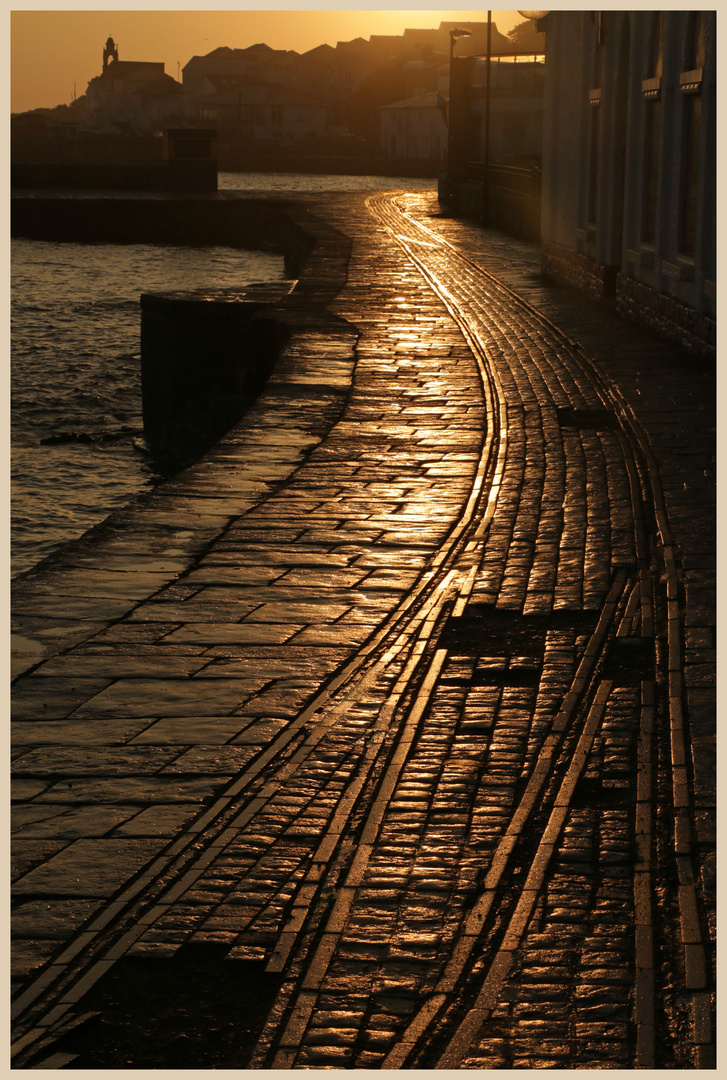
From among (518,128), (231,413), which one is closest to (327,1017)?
(231,413)

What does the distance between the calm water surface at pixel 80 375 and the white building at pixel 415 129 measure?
6053 cm

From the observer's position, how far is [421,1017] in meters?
3.20

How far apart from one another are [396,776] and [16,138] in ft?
290

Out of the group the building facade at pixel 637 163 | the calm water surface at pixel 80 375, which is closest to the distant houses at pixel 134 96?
the calm water surface at pixel 80 375

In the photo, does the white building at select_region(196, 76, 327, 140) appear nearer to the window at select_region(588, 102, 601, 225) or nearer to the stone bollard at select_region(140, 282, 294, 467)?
the window at select_region(588, 102, 601, 225)

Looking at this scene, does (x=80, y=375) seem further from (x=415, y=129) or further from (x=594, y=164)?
(x=415, y=129)

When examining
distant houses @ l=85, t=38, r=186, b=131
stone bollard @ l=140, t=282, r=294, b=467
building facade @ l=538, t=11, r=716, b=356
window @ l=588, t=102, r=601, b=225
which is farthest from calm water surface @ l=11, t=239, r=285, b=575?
distant houses @ l=85, t=38, r=186, b=131

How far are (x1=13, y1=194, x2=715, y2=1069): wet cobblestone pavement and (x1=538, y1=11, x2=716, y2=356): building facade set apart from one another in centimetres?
505

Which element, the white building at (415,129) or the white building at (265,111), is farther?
the white building at (265,111)

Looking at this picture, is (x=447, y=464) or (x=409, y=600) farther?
(x=447, y=464)

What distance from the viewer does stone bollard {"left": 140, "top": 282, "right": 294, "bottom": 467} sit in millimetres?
14539

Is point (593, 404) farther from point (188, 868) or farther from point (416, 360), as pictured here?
point (188, 868)

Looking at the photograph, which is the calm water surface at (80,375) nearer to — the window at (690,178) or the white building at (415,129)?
the window at (690,178)

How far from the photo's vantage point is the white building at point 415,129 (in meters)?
99.7
